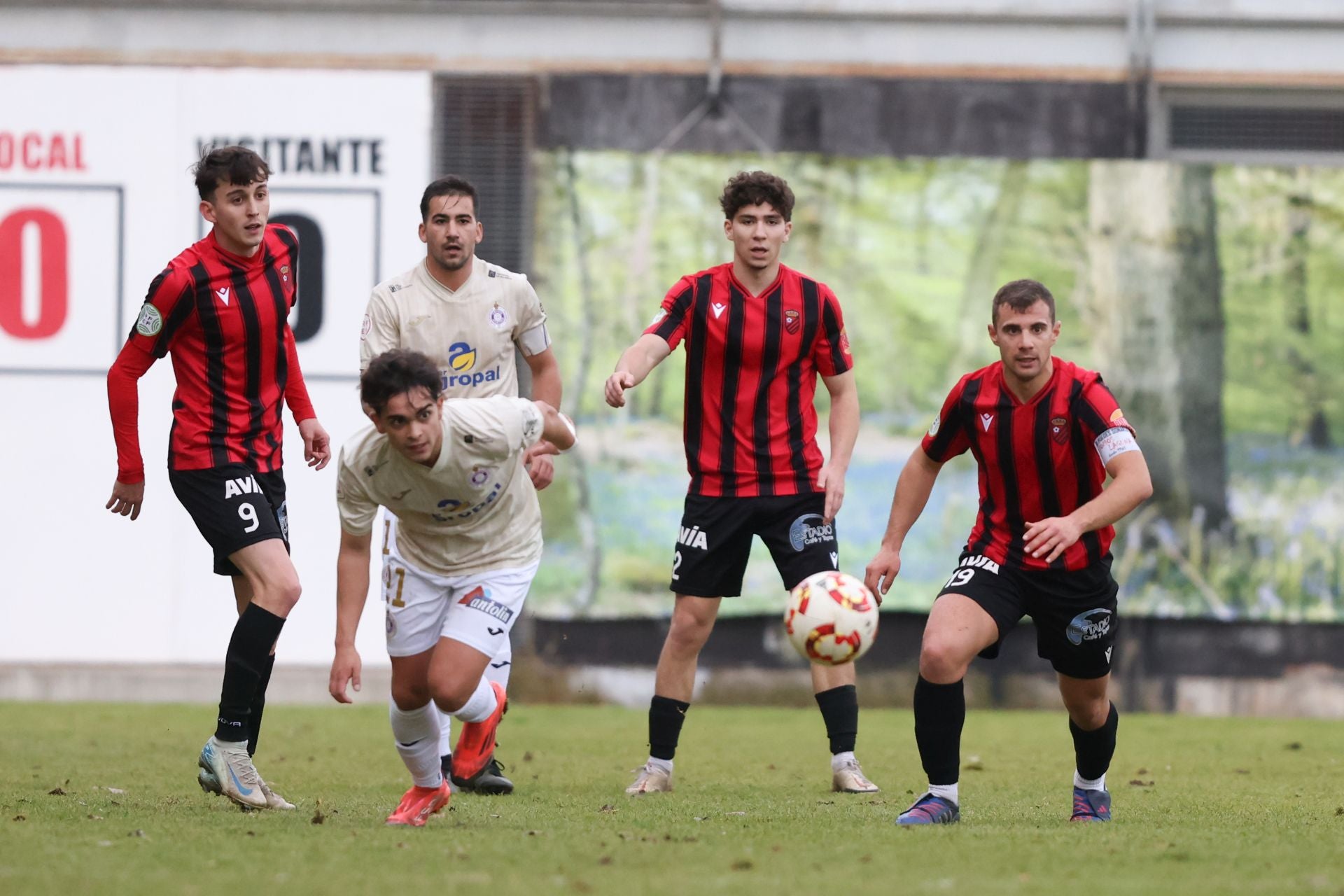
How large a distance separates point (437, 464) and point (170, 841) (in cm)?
134

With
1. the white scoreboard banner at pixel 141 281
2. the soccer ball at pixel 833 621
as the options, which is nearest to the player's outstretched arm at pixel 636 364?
the soccer ball at pixel 833 621

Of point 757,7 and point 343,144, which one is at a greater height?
point 757,7

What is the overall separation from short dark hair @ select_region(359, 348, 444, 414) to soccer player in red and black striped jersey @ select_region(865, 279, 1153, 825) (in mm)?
1614

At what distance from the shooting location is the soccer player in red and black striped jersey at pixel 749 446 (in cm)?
710

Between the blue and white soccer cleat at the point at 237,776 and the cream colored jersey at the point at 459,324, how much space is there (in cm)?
154

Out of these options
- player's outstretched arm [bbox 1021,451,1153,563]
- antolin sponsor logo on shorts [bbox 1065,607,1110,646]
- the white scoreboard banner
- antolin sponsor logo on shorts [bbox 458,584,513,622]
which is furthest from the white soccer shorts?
the white scoreboard banner

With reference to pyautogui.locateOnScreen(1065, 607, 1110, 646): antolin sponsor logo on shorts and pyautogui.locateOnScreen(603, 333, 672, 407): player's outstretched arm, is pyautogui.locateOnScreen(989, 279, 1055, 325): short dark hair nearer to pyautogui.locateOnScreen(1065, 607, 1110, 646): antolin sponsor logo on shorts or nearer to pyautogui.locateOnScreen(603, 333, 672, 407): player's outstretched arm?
pyautogui.locateOnScreen(1065, 607, 1110, 646): antolin sponsor logo on shorts

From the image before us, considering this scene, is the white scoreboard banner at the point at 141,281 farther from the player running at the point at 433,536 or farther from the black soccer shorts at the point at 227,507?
the player running at the point at 433,536

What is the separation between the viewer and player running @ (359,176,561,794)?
6762 millimetres

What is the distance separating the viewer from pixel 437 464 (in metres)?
5.54

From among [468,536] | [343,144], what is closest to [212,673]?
[343,144]

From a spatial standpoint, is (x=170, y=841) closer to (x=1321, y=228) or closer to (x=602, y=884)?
(x=602, y=884)

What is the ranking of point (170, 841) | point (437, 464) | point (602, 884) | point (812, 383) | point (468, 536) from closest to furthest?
point (602, 884) → point (170, 841) → point (437, 464) → point (468, 536) → point (812, 383)

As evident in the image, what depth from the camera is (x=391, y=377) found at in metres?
5.23
